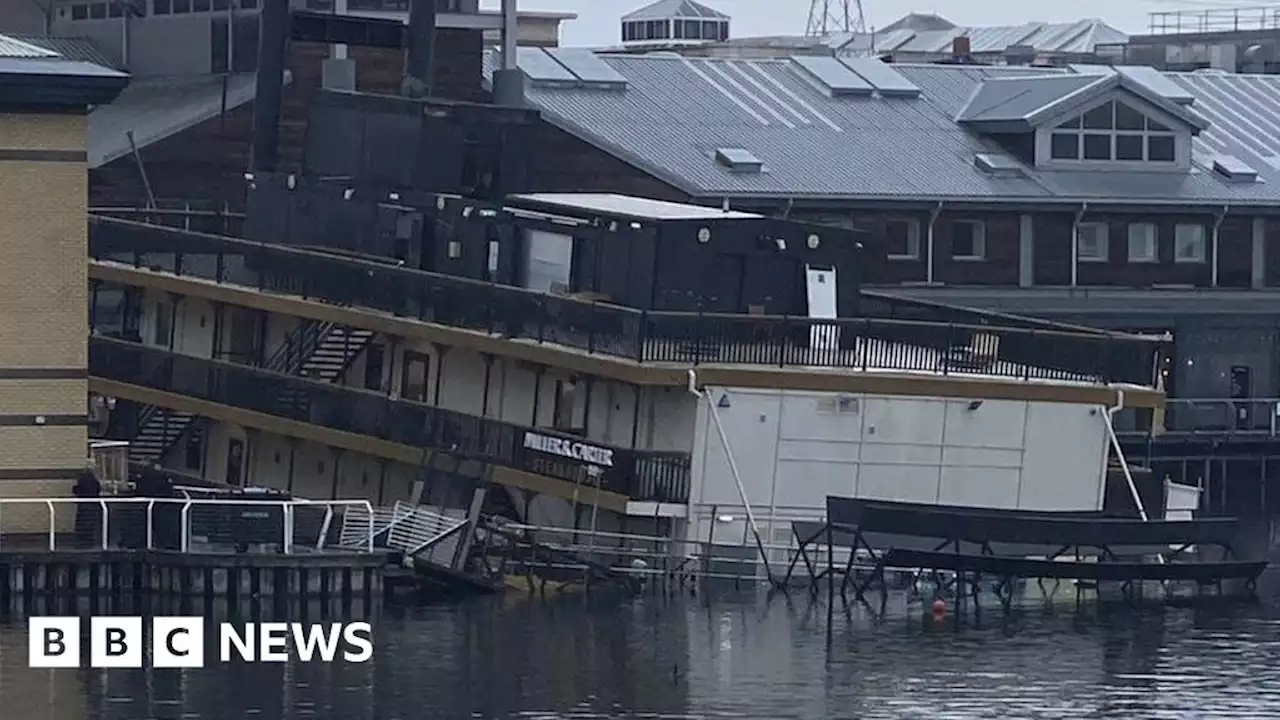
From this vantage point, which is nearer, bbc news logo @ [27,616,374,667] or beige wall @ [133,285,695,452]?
bbc news logo @ [27,616,374,667]

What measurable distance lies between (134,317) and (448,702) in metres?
26.4

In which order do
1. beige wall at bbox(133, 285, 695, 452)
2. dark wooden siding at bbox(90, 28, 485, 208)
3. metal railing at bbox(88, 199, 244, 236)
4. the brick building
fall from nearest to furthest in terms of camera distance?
1. the brick building
2. beige wall at bbox(133, 285, 695, 452)
3. metal railing at bbox(88, 199, 244, 236)
4. dark wooden siding at bbox(90, 28, 485, 208)

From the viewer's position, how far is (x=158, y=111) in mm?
77375

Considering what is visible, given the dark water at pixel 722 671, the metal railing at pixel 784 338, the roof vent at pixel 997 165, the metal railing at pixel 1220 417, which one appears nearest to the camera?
the dark water at pixel 722 671

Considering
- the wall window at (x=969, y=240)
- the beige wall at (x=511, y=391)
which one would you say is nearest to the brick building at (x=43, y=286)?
the beige wall at (x=511, y=391)

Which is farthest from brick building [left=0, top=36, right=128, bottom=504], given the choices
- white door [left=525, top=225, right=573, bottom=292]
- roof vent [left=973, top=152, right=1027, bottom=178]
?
roof vent [left=973, top=152, right=1027, bottom=178]

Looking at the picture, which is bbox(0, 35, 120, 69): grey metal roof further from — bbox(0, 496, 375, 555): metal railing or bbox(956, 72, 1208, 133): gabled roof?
bbox(0, 496, 375, 555): metal railing

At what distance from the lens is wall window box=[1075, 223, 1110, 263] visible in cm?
8225

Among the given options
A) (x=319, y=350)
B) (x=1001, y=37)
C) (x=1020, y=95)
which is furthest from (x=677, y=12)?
(x=319, y=350)

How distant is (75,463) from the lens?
52125 mm

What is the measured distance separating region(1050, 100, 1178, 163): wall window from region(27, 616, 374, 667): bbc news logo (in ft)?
126

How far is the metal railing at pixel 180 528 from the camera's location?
5016 cm

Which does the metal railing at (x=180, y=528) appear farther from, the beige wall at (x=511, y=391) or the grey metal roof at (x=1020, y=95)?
the grey metal roof at (x=1020, y=95)

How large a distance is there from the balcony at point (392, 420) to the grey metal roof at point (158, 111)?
32.9 feet
